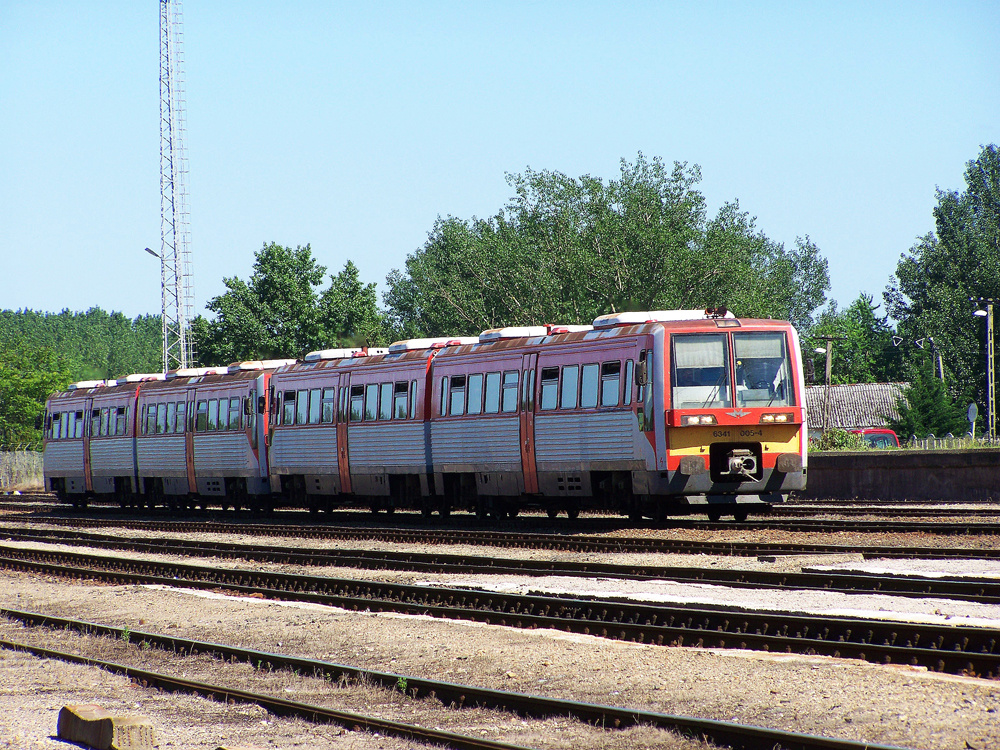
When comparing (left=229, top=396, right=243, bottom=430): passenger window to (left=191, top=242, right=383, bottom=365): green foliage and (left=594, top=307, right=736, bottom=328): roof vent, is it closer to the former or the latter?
(left=594, top=307, right=736, bottom=328): roof vent

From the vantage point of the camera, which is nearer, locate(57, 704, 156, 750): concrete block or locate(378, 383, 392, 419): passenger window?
locate(57, 704, 156, 750): concrete block

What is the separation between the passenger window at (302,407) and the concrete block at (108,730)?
22245 mm

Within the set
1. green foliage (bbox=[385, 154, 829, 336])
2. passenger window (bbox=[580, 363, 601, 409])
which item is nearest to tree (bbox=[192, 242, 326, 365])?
green foliage (bbox=[385, 154, 829, 336])

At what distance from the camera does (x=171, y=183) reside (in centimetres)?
5331

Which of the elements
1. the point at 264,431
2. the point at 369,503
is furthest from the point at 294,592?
the point at 264,431

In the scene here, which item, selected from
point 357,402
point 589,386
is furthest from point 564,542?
point 357,402

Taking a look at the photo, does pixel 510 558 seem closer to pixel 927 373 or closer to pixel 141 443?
pixel 141 443

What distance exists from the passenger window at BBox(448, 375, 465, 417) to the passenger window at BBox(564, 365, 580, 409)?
3.07m

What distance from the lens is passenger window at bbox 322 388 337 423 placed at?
1142 inches

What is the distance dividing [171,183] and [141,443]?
743 inches

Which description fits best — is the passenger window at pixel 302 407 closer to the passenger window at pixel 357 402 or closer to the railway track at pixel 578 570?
the passenger window at pixel 357 402

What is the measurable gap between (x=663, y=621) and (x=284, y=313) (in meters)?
65.0

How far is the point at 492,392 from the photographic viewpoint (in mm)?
23922

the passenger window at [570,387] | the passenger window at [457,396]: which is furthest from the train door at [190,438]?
the passenger window at [570,387]
